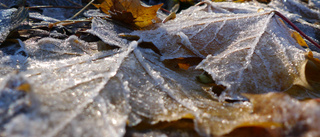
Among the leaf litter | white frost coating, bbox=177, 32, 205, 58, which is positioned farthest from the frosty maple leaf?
white frost coating, bbox=177, 32, 205, 58

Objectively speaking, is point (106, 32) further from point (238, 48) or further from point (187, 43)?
point (238, 48)

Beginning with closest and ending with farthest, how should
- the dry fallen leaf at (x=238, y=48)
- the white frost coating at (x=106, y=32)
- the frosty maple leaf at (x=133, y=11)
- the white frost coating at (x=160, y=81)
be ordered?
the white frost coating at (x=160, y=81) < the dry fallen leaf at (x=238, y=48) < the white frost coating at (x=106, y=32) < the frosty maple leaf at (x=133, y=11)

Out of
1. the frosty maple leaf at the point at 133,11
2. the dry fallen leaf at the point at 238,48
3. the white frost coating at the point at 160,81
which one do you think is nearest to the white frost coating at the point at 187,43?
the dry fallen leaf at the point at 238,48

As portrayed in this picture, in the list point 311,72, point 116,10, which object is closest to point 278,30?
point 311,72

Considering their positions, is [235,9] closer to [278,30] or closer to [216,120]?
[278,30]

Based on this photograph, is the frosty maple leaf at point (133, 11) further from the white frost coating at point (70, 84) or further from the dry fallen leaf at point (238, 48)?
the white frost coating at point (70, 84)
